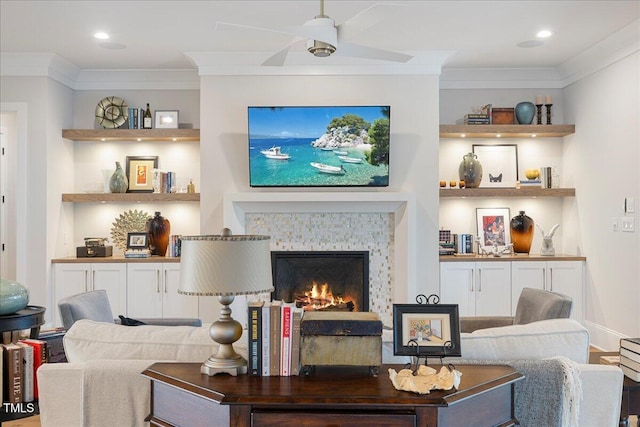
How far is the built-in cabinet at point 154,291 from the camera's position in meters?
5.54

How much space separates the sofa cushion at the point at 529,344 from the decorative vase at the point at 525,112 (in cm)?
401

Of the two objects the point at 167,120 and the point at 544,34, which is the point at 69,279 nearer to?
the point at 167,120

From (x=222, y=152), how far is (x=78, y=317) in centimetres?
250

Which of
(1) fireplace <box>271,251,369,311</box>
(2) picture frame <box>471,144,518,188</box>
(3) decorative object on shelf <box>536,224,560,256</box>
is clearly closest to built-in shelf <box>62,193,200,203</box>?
(1) fireplace <box>271,251,369,311</box>

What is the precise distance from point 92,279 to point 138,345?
3.64m

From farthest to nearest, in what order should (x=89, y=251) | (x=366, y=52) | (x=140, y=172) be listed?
(x=140, y=172) → (x=89, y=251) → (x=366, y=52)

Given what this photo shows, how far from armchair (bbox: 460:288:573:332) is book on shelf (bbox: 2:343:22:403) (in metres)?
2.64

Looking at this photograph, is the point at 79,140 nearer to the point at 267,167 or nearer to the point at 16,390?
the point at 267,167

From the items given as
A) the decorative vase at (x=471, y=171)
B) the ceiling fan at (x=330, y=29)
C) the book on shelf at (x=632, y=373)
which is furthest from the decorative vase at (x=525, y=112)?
the book on shelf at (x=632, y=373)

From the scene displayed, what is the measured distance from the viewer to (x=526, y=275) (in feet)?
18.3

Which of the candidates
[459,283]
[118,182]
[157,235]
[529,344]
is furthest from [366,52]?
[118,182]

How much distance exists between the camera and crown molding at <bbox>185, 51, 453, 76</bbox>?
529 cm

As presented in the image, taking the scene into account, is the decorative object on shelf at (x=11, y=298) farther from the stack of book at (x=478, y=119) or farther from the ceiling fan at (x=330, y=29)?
the stack of book at (x=478, y=119)

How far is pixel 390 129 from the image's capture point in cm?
535
